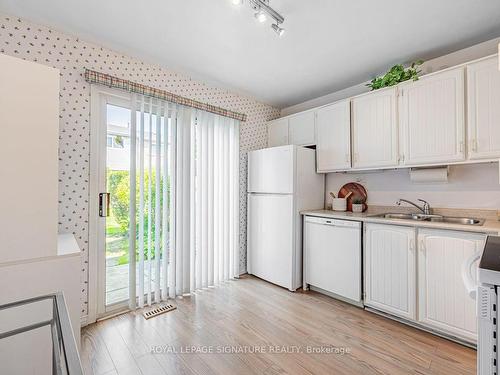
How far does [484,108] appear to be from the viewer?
75.2 inches

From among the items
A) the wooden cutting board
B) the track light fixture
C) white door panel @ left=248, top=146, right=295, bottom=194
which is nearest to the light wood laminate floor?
the wooden cutting board

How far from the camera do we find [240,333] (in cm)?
204

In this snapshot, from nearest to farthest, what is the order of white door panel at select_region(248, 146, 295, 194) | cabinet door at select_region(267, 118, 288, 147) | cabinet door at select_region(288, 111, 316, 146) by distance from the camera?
1. white door panel at select_region(248, 146, 295, 194)
2. cabinet door at select_region(288, 111, 316, 146)
3. cabinet door at select_region(267, 118, 288, 147)

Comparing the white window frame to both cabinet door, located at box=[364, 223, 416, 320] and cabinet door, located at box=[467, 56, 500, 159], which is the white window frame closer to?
cabinet door, located at box=[364, 223, 416, 320]

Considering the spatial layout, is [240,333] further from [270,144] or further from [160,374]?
[270,144]

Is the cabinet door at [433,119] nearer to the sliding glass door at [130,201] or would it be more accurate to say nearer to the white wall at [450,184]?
the white wall at [450,184]

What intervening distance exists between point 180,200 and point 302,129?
1.83m

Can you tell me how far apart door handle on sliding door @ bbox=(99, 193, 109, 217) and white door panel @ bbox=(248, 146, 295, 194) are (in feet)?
5.79

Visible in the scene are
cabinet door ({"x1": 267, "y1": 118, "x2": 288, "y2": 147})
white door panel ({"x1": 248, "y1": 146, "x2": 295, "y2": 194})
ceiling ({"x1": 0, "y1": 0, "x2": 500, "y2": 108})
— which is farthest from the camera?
cabinet door ({"x1": 267, "y1": 118, "x2": 288, "y2": 147})

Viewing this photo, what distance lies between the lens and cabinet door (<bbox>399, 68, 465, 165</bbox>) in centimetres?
204

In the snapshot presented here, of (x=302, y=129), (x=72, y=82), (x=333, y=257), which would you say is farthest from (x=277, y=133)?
(x=72, y=82)

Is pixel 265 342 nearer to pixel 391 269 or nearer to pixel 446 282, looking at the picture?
pixel 391 269

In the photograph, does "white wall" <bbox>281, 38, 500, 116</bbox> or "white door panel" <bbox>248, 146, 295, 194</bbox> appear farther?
"white door panel" <bbox>248, 146, 295, 194</bbox>

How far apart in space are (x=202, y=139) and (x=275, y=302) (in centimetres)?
201
